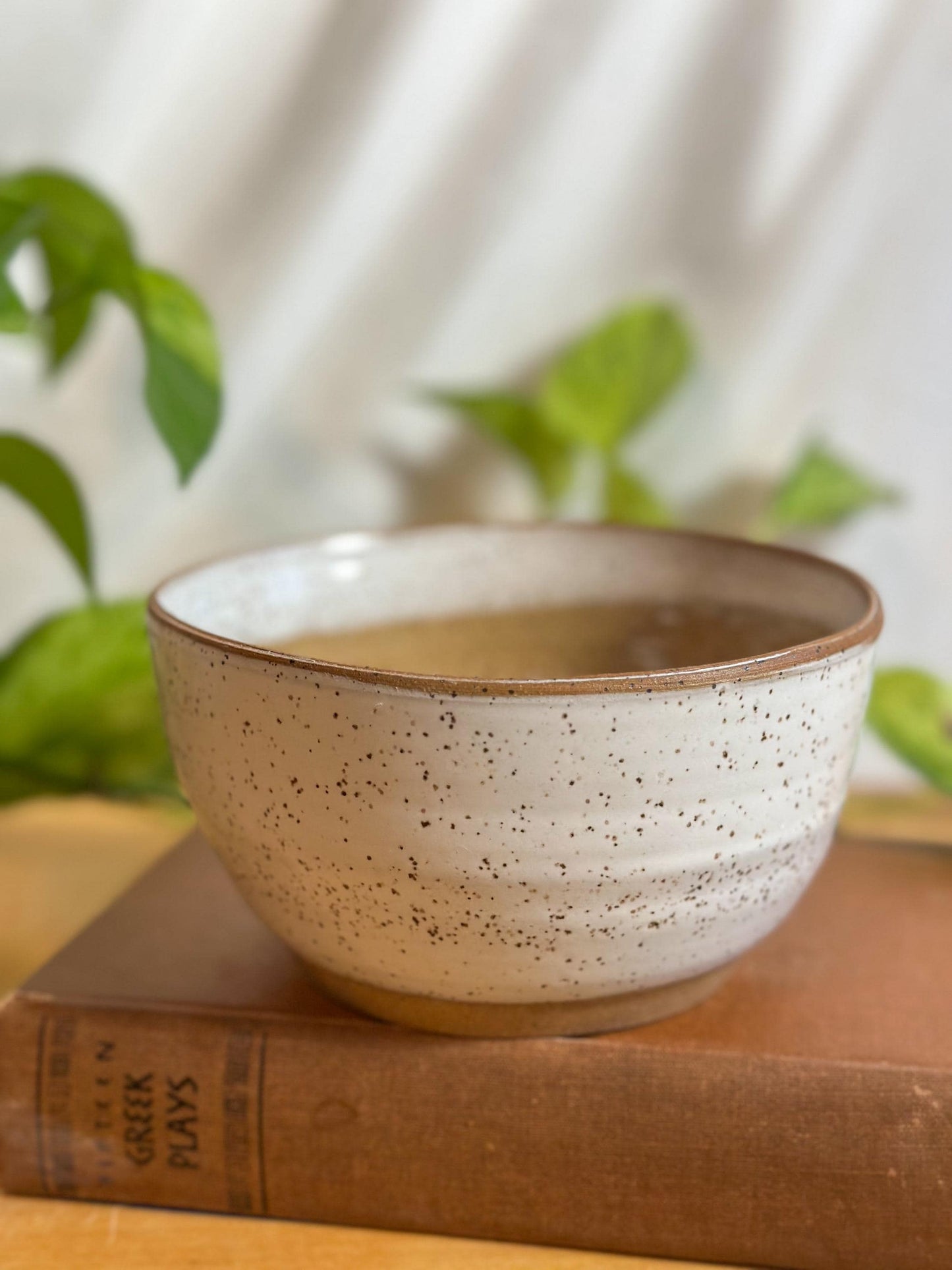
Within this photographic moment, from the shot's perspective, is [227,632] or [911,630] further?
[911,630]

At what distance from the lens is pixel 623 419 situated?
0.73 metres

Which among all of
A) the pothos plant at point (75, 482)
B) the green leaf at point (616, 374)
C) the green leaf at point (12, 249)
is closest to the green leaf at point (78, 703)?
the pothos plant at point (75, 482)

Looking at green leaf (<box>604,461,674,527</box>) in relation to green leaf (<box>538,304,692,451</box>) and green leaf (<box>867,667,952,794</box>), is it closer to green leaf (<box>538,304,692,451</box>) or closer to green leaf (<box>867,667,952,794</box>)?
green leaf (<box>538,304,692,451</box>)

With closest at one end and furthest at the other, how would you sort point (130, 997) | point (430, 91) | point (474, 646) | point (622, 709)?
point (622, 709), point (130, 997), point (474, 646), point (430, 91)

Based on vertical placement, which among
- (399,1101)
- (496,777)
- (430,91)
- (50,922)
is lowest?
(50,922)

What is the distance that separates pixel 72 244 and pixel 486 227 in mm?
237

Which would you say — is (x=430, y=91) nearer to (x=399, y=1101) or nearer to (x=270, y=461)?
(x=270, y=461)

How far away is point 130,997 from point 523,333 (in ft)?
1.50

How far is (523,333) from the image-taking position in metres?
0.76

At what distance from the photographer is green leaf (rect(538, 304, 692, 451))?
719 millimetres

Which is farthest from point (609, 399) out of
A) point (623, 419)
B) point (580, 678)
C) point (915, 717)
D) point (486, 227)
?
point (580, 678)

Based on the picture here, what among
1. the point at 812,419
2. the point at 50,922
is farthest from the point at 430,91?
the point at 50,922

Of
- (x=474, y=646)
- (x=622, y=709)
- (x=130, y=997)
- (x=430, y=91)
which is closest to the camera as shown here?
(x=622, y=709)

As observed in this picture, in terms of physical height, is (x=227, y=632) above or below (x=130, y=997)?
above
